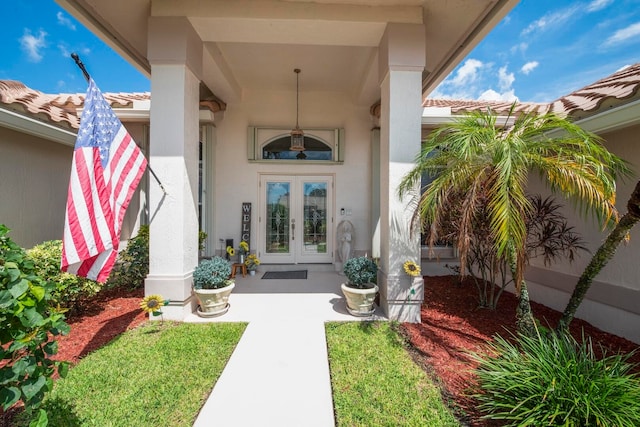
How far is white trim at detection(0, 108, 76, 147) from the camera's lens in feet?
13.9

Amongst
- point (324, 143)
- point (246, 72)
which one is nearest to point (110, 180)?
point (246, 72)

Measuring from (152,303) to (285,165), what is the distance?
4722 millimetres

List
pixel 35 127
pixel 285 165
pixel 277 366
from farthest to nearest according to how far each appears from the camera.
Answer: pixel 285 165 → pixel 35 127 → pixel 277 366

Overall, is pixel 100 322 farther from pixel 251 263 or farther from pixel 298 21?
pixel 298 21

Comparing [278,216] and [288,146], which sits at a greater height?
[288,146]

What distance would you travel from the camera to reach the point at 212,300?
4152 mm

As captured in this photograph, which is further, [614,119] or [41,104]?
[41,104]

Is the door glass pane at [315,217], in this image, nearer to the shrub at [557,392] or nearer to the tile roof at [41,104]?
the tile roof at [41,104]

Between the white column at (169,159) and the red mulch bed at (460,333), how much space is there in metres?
3.59

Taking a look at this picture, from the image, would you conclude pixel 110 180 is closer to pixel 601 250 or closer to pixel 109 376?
pixel 109 376

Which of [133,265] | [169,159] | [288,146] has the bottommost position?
[133,265]

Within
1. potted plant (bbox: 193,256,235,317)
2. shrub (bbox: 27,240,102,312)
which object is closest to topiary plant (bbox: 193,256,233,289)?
potted plant (bbox: 193,256,235,317)

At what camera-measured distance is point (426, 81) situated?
609 cm

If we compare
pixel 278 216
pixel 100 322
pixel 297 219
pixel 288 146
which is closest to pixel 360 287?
pixel 297 219
